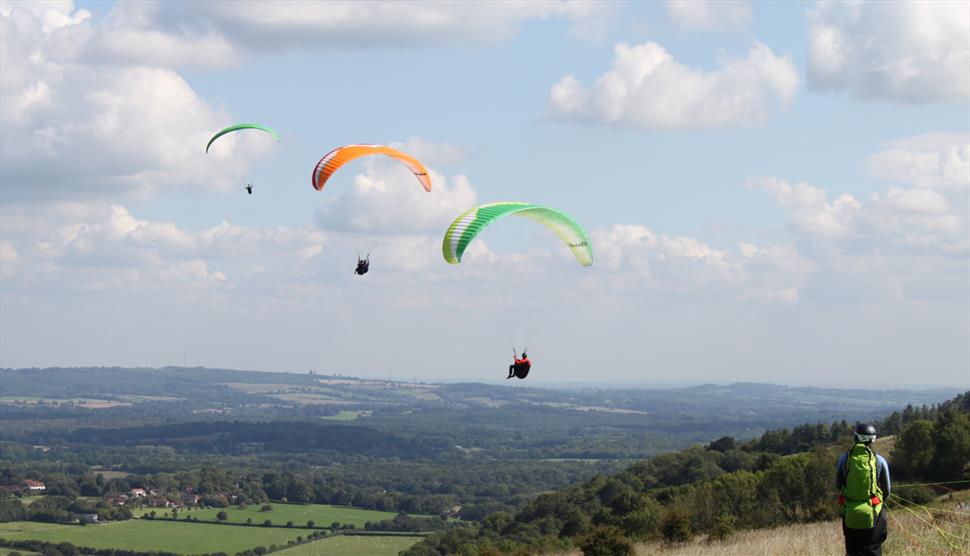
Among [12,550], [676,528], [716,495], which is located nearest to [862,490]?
[676,528]

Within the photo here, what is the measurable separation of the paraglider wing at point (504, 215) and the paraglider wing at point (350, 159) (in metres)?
7.24

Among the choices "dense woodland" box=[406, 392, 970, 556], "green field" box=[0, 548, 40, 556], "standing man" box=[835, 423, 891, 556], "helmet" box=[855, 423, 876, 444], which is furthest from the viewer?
"green field" box=[0, 548, 40, 556]

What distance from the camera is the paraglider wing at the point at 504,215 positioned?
34.0 meters

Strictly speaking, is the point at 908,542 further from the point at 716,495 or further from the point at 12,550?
the point at 12,550

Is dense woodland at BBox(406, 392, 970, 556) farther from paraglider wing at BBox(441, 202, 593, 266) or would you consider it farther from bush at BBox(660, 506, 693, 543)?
paraglider wing at BBox(441, 202, 593, 266)

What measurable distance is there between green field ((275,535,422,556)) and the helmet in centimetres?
11811

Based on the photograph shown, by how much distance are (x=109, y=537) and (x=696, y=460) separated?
8006 cm

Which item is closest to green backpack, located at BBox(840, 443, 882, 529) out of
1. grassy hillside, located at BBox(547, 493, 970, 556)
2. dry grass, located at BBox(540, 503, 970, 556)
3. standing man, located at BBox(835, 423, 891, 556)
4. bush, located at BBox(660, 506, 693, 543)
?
standing man, located at BBox(835, 423, 891, 556)

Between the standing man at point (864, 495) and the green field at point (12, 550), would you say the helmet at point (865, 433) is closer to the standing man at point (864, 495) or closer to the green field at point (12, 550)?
the standing man at point (864, 495)

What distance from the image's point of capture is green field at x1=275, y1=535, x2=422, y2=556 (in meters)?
133

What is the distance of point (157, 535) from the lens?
149125mm

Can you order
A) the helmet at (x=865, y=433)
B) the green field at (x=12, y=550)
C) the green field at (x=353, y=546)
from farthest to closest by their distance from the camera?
the green field at (x=353, y=546) < the green field at (x=12, y=550) < the helmet at (x=865, y=433)

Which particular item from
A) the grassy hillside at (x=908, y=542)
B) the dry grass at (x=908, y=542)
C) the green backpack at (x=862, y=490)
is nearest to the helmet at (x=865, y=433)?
the green backpack at (x=862, y=490)

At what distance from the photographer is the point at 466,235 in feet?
111
